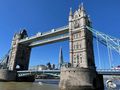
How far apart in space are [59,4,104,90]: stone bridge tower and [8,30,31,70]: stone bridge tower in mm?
29319

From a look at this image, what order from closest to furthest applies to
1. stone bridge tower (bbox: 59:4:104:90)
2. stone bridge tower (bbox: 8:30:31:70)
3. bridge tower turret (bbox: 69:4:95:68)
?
stone bridge tower (bbox: 59:4:104:90), bridge tower turret (bbox: 69:4:95:68), stone bridge tower (bbox: 8:30:31:70)

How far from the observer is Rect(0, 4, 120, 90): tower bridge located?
32.0m

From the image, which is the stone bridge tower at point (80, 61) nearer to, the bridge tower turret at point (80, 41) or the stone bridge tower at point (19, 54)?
the bridge tower turret at point (80, 41)

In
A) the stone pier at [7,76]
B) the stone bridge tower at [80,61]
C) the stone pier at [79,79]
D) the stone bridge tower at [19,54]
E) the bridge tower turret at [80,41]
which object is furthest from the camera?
the stone bridge tower at [19,54]

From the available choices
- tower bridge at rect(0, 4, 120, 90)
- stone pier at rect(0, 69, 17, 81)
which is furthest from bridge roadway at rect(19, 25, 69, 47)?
stone pier at rect(0, 69, 17, 81)

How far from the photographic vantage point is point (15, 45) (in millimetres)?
65688

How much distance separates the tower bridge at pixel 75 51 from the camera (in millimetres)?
32025

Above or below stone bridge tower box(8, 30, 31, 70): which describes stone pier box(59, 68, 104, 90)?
below

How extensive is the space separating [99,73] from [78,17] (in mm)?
16638

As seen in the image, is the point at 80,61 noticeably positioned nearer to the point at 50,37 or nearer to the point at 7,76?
the point at 50,37

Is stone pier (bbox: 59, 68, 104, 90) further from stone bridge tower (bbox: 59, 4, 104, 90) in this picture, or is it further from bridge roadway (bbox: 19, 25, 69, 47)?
bridge roadway (bbox: 19, 25, 69, 47)

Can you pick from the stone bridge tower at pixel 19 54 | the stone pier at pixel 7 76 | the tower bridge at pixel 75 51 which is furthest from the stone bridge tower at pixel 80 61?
the stone bridge tower at pixel 19 54

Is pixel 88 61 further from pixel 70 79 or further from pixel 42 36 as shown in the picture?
pixel 42 36

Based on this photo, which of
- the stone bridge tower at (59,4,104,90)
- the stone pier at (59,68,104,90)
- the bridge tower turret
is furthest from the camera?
the bridge tower turret
